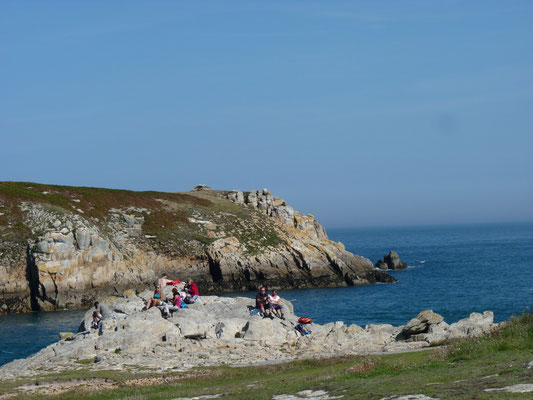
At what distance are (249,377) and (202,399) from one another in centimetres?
701

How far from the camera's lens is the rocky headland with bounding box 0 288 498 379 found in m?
31.0

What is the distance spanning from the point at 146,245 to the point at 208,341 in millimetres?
53856

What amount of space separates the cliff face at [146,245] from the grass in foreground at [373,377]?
47.5m

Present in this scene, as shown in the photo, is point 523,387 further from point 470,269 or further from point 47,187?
point 470,269

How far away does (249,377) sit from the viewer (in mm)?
24844

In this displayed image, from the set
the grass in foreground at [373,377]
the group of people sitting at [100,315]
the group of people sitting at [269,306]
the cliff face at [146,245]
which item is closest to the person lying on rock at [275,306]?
the group of people sitting at [269,306]

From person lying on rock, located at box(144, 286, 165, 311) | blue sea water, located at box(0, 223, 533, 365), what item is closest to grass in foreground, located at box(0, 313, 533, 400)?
person lying on rock, located at box(144, 286, 165, 311)

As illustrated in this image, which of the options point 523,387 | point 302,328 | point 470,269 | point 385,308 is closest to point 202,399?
point 523,387

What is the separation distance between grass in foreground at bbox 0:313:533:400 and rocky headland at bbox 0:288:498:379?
113 inches

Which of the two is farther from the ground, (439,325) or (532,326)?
(532,326)

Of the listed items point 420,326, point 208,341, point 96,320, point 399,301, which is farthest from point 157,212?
point 420,326

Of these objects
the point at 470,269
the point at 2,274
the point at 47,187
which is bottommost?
the point at 470,269

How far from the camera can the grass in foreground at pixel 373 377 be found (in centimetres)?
1496

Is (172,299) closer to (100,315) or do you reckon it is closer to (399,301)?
(100,315)
